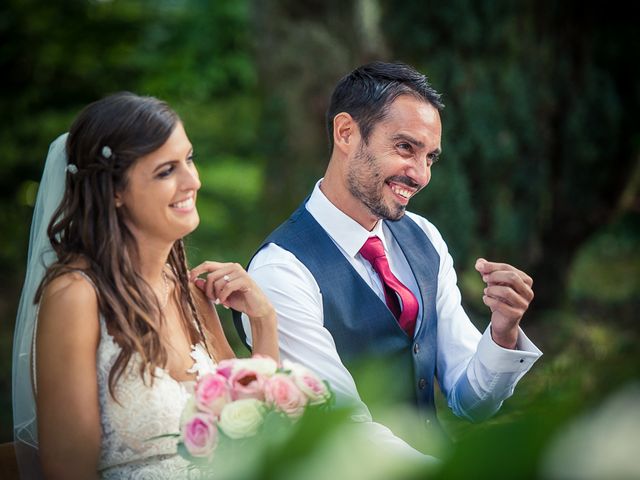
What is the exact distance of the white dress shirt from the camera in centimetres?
231

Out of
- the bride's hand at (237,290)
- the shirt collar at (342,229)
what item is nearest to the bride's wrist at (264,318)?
the bride's hand at (237,290)

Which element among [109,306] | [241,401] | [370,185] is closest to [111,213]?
[109,306]

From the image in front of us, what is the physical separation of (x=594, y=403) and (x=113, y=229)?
167 centimetres

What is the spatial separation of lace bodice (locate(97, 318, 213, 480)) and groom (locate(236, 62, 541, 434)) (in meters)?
0.46

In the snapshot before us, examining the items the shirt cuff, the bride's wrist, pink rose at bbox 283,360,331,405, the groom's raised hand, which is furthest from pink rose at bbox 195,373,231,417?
the shirt cuff

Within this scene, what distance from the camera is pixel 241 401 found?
1685mm

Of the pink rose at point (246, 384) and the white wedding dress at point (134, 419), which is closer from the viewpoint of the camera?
the pink rose at point (246, 384)

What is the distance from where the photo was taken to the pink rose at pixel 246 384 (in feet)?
5.74

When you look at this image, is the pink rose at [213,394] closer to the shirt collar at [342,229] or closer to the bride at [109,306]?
the bride at [109,306]

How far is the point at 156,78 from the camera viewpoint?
9.98m

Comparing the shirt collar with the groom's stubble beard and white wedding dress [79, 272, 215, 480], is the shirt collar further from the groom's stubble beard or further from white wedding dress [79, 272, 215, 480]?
white wedding dress [79, 272, 215, 480]

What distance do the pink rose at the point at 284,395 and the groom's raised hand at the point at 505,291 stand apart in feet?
2.17

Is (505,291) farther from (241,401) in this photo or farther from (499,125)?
(499,125)

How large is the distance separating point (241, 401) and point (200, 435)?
104 millimetres
